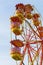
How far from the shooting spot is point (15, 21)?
81.9 feet

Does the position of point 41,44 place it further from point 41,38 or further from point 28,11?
point 28,11

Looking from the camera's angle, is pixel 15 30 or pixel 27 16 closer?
pixel 15 30

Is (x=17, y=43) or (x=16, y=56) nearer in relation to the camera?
(x=16, y=56)

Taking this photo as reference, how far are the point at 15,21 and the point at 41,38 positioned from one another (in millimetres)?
2386

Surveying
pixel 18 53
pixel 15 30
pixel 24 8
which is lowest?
pixel 18 53

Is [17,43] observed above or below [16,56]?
above

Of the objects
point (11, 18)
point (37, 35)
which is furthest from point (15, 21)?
point (37, 35)

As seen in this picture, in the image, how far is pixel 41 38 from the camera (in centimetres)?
2483

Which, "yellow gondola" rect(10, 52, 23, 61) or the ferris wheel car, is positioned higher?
the ferris wheel car

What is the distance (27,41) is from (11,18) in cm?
226

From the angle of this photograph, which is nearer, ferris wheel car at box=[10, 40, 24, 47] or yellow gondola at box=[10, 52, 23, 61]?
yellow gondola at box=[10, 52, 23, 61]

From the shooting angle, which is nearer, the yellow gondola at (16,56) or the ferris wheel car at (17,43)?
the yellow gondola at (16,56)

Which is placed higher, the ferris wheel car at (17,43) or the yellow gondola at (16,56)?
the ferris wheel car at (17,43)

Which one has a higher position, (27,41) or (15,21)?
(15,21)
